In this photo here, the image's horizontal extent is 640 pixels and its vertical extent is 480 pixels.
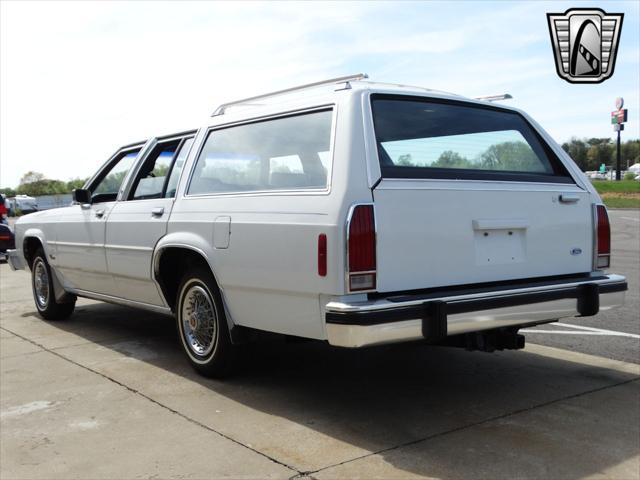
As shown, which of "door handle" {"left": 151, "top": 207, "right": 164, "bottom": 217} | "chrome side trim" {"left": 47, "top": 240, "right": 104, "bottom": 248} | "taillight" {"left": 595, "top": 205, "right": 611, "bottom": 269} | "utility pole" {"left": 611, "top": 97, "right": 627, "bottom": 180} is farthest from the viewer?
"utility pole" {"left": 611, "top": 97, "right": 627, "bottom": 180}

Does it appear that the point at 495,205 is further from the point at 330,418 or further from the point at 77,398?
the point at 77,398

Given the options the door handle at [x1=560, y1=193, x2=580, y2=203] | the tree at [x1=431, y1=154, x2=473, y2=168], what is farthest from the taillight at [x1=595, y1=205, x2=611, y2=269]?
the tree at [x1=431, y1=154, x2=473, y2=168]

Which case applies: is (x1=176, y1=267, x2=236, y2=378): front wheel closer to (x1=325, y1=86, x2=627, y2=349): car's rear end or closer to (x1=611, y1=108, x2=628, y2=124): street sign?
(x1=325, y1=86, x2=627, y2=349): car's rear end

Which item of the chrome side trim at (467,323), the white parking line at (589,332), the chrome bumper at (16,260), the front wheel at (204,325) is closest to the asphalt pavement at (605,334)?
the white parking line at (589,332)

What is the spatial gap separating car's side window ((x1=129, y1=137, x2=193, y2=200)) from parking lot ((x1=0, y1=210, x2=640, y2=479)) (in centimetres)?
134

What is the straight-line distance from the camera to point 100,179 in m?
6.37

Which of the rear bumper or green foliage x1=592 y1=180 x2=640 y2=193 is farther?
green foliage x1=592 y1=180 x2=640 y2=193

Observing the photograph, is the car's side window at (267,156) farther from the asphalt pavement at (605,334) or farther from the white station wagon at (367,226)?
the asphalt pavement at (605,334)

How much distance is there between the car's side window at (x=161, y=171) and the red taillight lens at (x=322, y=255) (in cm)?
187

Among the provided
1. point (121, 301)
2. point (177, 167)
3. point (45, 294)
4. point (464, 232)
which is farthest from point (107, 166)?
point (464, 232)

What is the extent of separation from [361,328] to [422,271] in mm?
550

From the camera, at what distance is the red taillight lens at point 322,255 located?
11.7 ft

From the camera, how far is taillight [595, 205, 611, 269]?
4.52m

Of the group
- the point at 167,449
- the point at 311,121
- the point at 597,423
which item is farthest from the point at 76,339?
the point at 597,423
